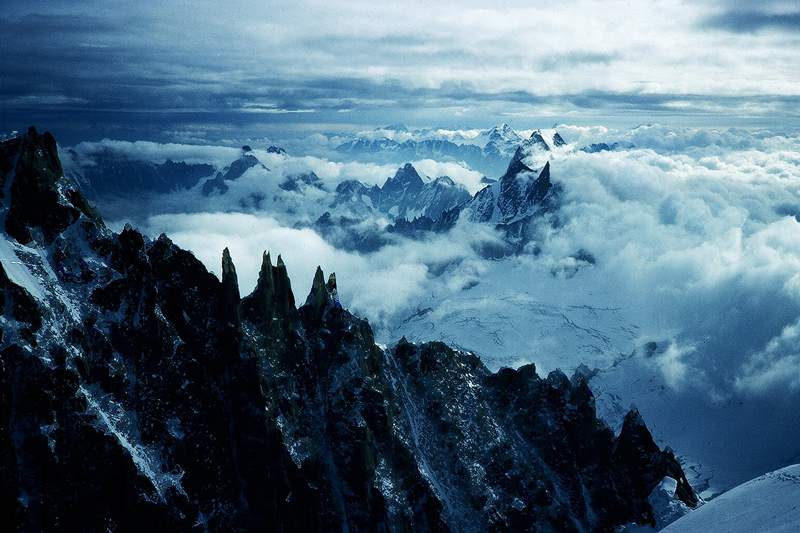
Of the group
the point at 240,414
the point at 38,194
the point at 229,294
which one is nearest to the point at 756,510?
the point at 240,414

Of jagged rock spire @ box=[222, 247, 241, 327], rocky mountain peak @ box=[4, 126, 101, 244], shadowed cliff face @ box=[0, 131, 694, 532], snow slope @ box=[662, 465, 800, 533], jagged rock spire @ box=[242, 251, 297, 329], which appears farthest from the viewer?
jagged rock spire @ box=[242, 251, 297, 329]

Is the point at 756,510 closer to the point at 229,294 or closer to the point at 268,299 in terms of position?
the point at 268,299

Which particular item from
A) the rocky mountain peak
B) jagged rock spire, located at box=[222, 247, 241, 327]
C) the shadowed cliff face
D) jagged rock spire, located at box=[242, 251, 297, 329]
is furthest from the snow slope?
the rocky mountain peak

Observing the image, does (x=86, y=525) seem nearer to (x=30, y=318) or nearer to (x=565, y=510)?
(x=30, y=318)

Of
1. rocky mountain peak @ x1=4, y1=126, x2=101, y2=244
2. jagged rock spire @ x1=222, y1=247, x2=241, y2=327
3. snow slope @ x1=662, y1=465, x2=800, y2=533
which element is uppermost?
rocky mountain peak @ x1=4, y1=126, x2=101, y2=244

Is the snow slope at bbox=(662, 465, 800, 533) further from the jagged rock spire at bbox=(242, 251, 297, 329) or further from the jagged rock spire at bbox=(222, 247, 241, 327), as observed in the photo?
the jagged rock spire at bbox=(222, 247, 241, 327)

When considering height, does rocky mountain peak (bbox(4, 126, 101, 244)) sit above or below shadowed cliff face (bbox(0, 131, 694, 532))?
above

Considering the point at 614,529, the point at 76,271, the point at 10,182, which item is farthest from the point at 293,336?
the point at 614,529
